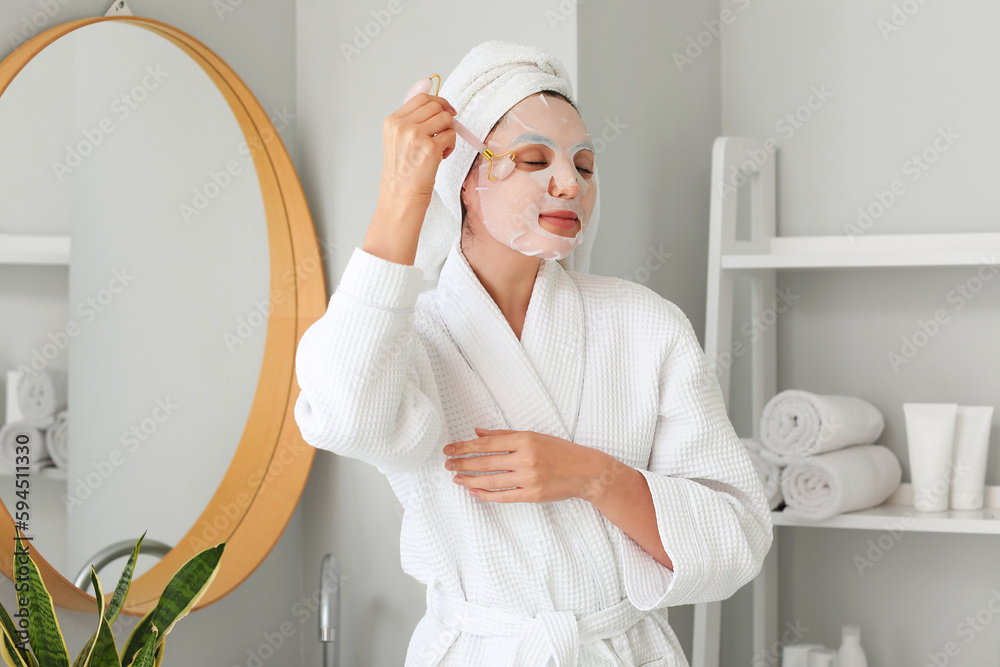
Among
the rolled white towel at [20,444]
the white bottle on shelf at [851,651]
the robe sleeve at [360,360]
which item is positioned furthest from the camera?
the white bottle on shelf at [851,651]

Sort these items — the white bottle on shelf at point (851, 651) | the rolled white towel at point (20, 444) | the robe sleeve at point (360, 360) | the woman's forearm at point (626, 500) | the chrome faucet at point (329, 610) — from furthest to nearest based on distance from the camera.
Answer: the white bottle on shelf at point (851, 651)
the chrome faucet at point (329, 610)
the rolled white towel at point (20, 444)
the woman's forearm at point (626, 500)
the robe sleeve at point (360, 360)

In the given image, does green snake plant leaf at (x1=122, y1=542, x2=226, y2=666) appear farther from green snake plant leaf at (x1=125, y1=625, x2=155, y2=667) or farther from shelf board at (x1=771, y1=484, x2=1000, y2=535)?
shelf board at (x1=771, y1=484, x2=1000, y2=535)

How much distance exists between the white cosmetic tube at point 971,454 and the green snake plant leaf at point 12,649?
1.23 metres

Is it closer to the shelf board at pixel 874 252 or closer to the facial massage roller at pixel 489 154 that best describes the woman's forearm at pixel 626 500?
the facial massage roller at pixel 489 154

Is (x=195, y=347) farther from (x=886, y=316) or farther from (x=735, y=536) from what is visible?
(x=886, y=316)

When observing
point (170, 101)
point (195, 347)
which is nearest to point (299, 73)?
point (170, 101)

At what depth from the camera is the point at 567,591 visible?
85 cm

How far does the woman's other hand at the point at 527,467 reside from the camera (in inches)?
31.4

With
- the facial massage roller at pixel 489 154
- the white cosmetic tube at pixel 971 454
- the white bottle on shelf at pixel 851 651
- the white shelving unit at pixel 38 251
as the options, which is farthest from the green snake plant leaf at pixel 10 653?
the white cosmetic tube at pixel 971 454

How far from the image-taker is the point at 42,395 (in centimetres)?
105

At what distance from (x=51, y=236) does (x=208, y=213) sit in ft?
0.87

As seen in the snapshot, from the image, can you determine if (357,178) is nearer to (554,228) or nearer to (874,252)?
(554,228)

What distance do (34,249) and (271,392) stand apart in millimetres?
423

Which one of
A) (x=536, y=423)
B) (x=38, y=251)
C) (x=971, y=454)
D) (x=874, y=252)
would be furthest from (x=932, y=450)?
(x=38, y=251)
